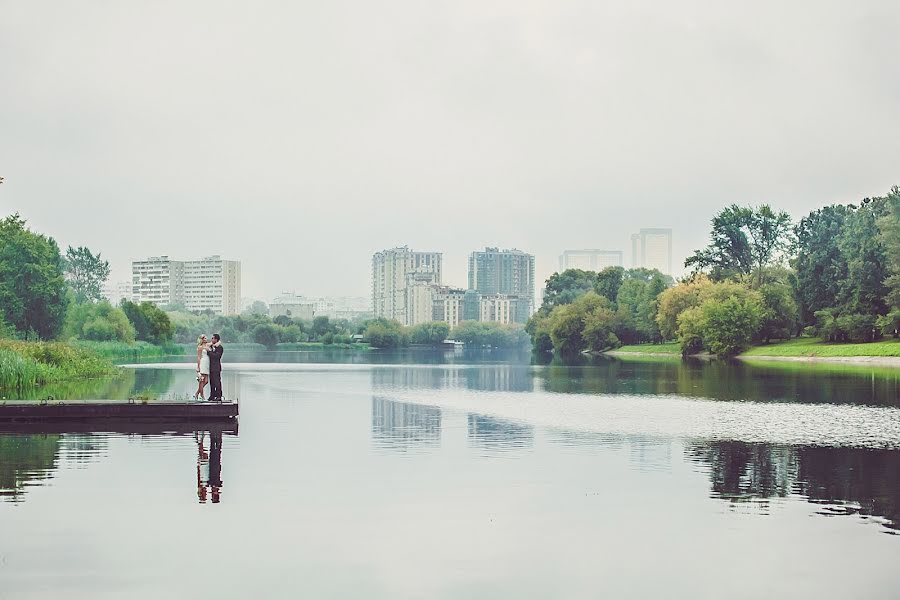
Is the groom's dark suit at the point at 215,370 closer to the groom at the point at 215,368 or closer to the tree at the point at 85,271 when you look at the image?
the groom at the point at 215,368

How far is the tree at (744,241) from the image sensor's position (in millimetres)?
117250

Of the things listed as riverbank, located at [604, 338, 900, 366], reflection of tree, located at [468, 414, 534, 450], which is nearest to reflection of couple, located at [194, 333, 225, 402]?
reflection of tree, located at [468, 414, 534, 450]

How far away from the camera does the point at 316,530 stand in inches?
541

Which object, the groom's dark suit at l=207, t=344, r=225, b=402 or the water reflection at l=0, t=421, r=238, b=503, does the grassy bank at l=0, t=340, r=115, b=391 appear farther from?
the water reflection at l=0, t=421, r=238, b=503

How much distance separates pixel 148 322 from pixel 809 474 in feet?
335

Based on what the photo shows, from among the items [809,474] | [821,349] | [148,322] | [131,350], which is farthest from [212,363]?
[148,322]

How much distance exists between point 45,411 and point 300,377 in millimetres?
33208

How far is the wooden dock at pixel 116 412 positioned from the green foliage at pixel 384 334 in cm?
14860

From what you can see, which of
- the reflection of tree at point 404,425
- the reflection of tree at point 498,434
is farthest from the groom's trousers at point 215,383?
the reflection of tree at point 498,434

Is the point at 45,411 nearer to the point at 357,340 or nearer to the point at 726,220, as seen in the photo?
the point at 726,220

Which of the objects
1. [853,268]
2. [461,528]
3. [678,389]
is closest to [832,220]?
[853,268]

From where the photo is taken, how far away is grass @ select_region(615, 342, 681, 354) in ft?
365

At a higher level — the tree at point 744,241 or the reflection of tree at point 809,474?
the tree at point 744,241

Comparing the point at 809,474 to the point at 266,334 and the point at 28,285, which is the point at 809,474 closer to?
the point at 28,285
